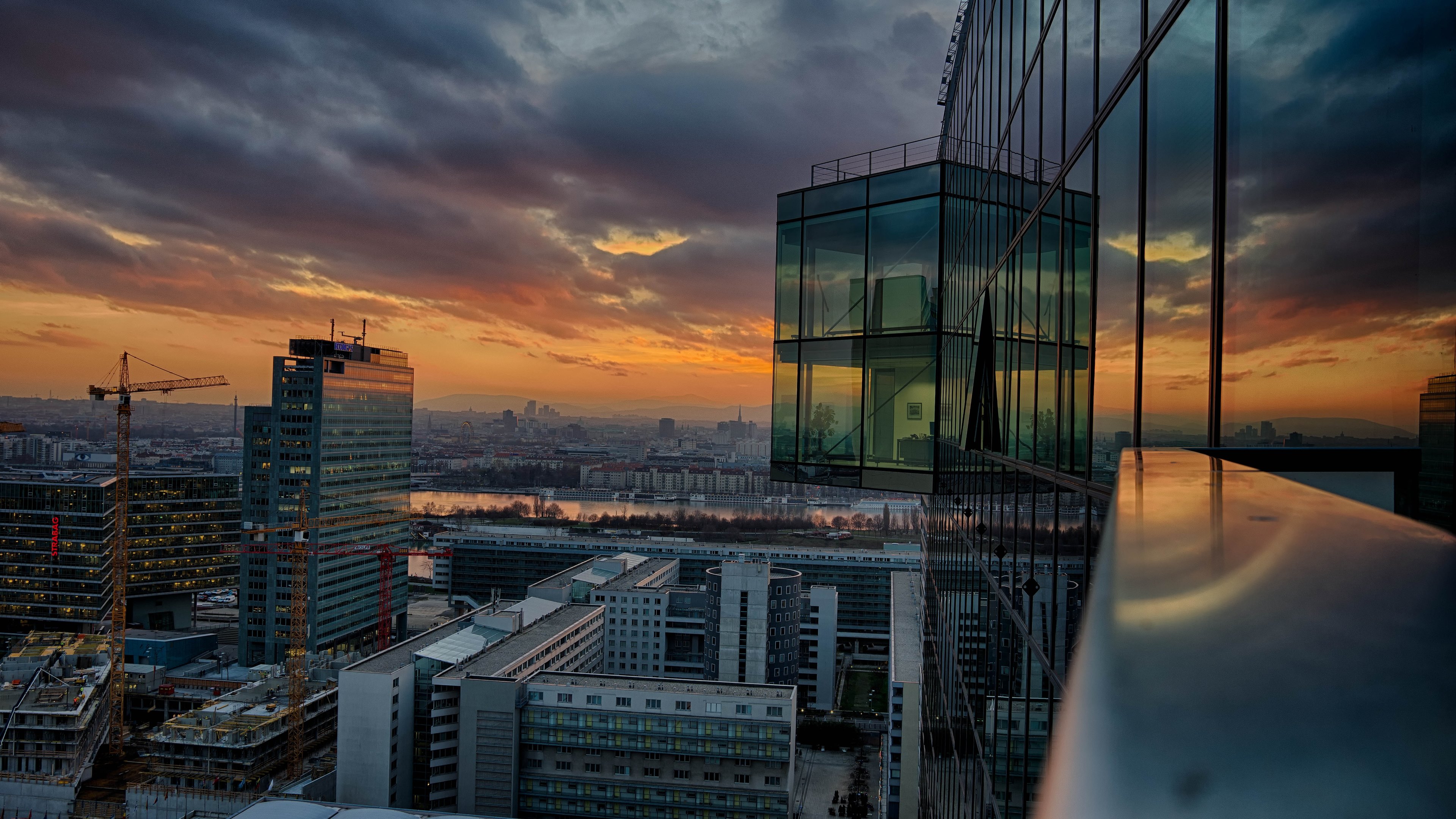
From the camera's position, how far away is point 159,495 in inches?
2635

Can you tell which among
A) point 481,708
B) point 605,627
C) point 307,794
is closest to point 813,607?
point 605,627

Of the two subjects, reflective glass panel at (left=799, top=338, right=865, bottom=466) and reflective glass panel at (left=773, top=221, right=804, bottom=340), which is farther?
reflective glass panel at (left=773, top=221, right=804, bottom=340)

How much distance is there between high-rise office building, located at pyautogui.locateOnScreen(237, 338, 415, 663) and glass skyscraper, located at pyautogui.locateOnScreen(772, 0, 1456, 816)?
52.2 metres

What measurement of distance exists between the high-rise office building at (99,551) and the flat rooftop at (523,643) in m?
37.6

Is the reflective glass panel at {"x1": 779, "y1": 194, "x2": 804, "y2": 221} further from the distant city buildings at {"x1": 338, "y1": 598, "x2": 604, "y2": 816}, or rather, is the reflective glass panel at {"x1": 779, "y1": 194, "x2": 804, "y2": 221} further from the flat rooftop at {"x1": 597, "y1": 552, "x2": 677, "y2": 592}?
the flat rooftop at {"x1": 597, "y1": 552, "x2": 677, "y2": 592}

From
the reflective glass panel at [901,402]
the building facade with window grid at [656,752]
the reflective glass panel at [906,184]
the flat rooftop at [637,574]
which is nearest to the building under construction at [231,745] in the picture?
the building facade with window grid at [656,752]

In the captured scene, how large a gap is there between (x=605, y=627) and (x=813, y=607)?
1236cm

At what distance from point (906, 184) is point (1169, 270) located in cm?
735

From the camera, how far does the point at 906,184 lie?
10234 mm

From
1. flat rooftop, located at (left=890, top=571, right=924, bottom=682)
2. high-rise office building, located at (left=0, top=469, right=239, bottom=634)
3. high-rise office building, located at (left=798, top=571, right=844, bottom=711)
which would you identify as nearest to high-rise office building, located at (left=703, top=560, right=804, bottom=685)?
high-rise office building, located at (left=798, top=571, right=844, bottom=711)

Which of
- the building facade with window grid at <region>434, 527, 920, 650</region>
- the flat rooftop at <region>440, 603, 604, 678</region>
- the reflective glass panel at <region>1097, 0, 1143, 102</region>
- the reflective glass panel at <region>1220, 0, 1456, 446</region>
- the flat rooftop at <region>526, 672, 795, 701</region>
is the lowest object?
the building facade with window grid at <region>434, 527, 920, 650</region>

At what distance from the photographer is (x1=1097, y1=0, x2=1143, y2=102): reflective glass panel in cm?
376

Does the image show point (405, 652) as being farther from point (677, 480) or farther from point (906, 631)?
point (677, 480)

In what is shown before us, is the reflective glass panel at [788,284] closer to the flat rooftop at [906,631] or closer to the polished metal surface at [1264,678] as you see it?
the flat rooftop at [906,631]
